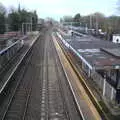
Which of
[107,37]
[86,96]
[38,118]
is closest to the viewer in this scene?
[38,118]

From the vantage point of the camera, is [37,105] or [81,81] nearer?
[37,105]

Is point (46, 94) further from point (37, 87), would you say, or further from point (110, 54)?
point (110, 54)

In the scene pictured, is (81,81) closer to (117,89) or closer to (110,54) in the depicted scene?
(110,54)

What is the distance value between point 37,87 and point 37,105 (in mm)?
5128

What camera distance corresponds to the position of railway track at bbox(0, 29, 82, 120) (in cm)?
1706

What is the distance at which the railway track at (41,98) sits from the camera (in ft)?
56.0

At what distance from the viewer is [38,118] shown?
16.5 m

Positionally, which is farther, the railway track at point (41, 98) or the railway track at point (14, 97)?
the railway track at point (14, 97)

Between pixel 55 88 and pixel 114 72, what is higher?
pixel 114 72

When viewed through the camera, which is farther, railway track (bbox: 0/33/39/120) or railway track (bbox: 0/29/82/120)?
railway track (bbox: 0/33/39/120)

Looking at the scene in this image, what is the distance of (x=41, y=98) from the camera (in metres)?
20.6

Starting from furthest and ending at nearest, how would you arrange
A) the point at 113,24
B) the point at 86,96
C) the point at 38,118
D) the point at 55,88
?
the point at 113,24 < the point at 55,88 < the point at 86,96 < the point at 38,118

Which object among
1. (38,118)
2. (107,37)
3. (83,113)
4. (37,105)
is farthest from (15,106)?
(107,37)

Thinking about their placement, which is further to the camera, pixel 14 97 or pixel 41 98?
pixel 14 97
